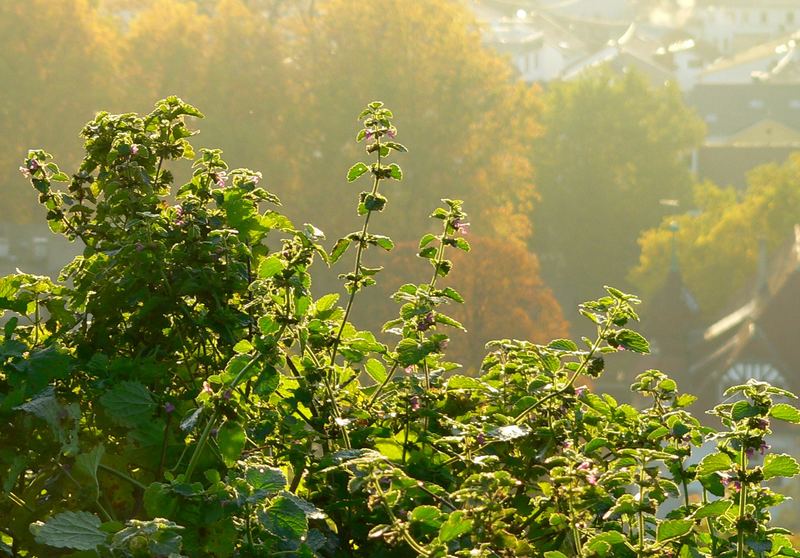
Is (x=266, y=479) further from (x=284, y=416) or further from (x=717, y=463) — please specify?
(x=717, y=463)

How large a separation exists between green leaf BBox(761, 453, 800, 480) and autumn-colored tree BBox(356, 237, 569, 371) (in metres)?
35.0

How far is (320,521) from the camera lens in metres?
2.98

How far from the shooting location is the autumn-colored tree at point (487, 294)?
3859 cm

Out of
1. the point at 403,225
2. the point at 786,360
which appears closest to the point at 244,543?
the point at 403,225

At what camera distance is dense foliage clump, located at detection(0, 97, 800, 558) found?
2.53 metres

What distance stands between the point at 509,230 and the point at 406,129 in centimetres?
461

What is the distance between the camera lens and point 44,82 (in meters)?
41.6

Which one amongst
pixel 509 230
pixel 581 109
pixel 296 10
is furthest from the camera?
pixel 581 109

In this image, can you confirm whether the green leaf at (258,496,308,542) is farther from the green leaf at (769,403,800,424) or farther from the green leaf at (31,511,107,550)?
the green leaf at (769,403,800,424)

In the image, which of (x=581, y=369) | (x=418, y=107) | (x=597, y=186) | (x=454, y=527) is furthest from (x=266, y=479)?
→ (x=597, y=186)

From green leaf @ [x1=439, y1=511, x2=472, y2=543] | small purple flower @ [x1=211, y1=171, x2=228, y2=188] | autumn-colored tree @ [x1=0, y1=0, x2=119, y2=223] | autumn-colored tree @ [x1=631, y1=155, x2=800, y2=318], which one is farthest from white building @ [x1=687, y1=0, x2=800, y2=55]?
green leaf @ [x1=439, y1=511, x2=472, y2=543]

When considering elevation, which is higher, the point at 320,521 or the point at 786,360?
the point at 786,360

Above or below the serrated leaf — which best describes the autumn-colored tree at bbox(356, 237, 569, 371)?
above

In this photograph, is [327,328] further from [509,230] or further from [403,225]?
[509,230]
